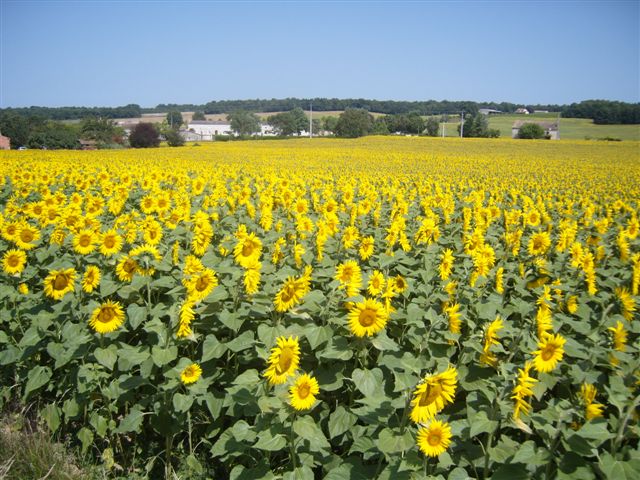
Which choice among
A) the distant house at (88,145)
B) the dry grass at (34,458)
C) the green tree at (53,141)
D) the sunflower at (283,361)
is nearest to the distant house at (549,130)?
the distant house at (88,145)

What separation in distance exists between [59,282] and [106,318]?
65 centimetres

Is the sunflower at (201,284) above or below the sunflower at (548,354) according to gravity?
above

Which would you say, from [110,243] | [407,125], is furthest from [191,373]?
[407,125]

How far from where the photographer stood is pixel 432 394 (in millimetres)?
1993

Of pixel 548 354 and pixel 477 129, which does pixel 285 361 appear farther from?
pixel 477 129

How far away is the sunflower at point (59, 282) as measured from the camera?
330 cm

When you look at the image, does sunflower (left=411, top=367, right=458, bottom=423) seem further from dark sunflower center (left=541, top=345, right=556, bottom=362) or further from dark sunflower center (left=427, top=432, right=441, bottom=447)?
dark sunflower center (left=541, top=345, right=556, bottom=362)

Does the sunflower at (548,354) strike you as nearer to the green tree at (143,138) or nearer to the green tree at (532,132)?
the green tree at (143,138)

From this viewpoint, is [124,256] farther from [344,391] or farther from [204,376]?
[344,391]

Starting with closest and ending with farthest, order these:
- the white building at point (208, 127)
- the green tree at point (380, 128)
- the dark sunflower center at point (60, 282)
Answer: the dark sunflower center at point (60, 282) < the green tree at point (380, 128) < the white building at point (208, 127)

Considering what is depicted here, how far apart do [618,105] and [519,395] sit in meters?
122

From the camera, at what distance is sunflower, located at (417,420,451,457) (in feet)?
6.41

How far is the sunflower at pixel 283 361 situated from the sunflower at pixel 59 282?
6.50ft

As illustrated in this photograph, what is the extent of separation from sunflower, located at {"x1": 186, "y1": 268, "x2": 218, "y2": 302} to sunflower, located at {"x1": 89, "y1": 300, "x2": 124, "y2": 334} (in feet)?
1.70
